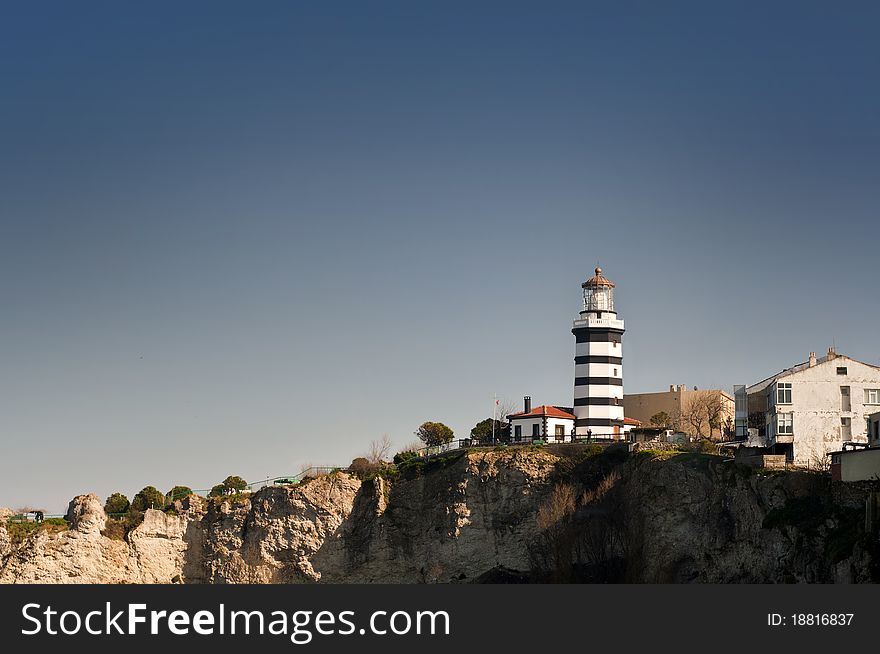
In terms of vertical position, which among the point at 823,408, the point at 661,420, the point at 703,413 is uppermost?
the point at 703,413

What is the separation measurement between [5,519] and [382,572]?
23.3 m

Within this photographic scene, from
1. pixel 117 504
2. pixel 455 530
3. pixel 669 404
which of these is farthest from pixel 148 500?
pixel 669 404

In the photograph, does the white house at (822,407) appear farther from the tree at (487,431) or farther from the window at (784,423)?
the tree at (487,431)

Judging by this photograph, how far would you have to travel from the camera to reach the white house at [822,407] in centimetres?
7250

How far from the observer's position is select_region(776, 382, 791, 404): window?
241 ft

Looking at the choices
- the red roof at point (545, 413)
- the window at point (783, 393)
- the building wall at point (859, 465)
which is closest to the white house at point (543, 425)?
the red roof at point (545, 413)

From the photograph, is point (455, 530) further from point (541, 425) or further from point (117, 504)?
point (117, 504)

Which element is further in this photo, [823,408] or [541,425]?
[541,425]

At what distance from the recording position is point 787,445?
239 ft

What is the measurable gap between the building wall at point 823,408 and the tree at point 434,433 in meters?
27.9

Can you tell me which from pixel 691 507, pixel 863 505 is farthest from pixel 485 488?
pixel 863 505

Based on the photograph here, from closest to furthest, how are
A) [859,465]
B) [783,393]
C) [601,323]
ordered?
[859,465] → [783,393] → [601,323]

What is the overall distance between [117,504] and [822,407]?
143 ft

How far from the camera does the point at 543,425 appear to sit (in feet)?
290
